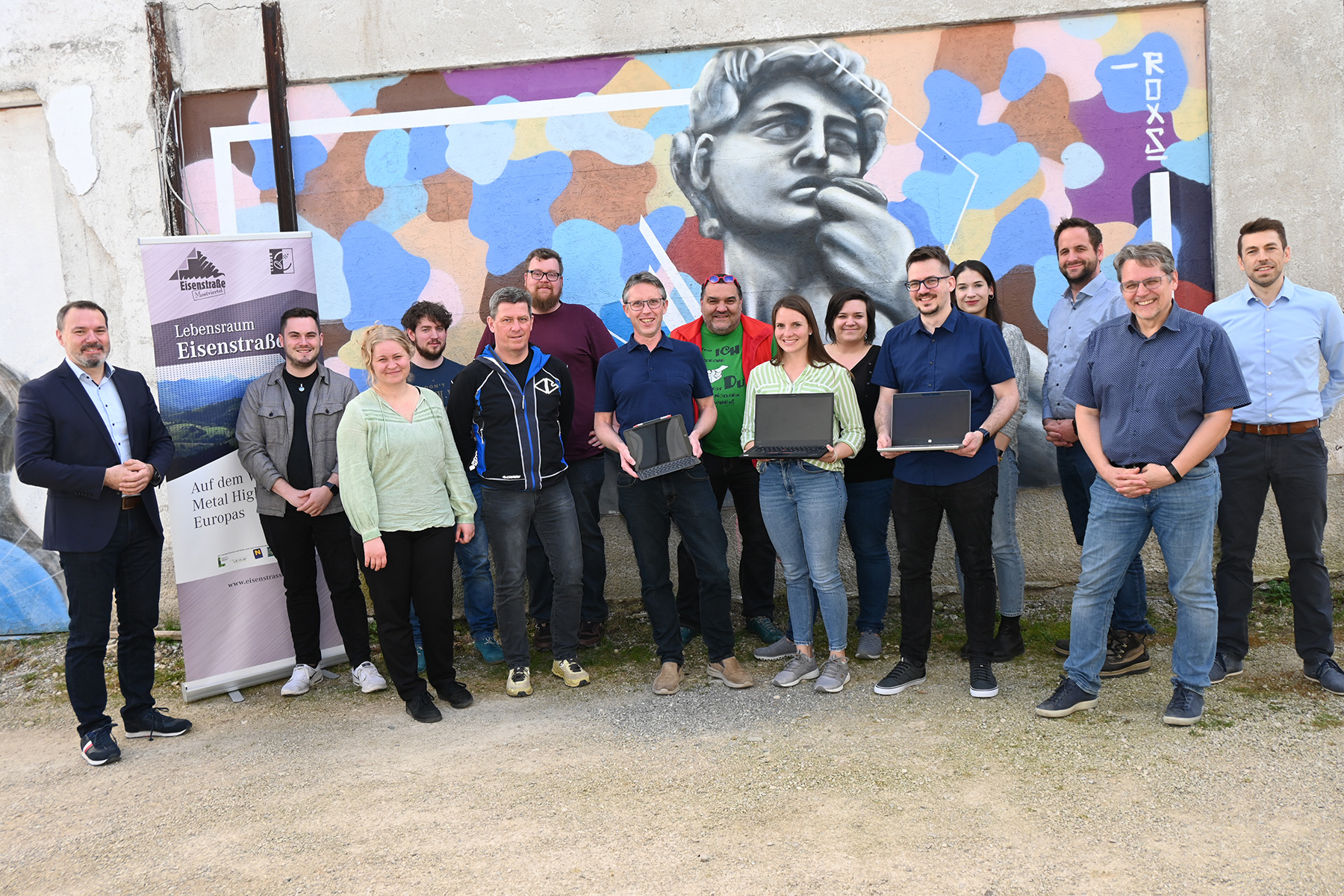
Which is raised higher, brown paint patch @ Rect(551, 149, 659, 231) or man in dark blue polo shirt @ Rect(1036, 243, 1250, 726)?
brown paint patch @ Rect(551, 149, 659, 231)

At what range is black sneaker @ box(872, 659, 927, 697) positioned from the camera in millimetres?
4145

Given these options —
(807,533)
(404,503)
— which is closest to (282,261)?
(404,503)

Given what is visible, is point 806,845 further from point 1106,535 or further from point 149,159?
point 149,159

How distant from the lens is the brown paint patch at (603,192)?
559cm

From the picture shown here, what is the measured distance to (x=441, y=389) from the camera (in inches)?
192

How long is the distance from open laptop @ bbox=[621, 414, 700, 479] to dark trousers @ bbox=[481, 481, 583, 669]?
526mm

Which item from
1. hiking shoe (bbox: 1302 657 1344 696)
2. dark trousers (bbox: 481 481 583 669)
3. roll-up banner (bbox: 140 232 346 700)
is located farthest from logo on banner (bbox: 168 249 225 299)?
hiking shoe (bbox: 1302 657 1344 696)

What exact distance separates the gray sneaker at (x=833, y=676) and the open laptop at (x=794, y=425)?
1024 millimetres

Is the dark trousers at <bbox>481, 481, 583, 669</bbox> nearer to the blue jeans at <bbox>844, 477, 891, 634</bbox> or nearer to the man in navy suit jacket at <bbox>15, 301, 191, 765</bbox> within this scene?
the blue jeans at <bbox>844, 477, 891, 634</bbox>

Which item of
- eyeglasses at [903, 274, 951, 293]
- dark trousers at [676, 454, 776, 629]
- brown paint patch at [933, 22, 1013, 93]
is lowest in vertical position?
dark trousers at [676, 454, 776, 629]

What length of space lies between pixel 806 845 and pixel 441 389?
3.05 meters

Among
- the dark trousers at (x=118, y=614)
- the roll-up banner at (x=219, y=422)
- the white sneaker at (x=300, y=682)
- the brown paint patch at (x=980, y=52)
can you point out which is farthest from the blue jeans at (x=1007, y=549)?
the dark trousers at (x=118, y=614)

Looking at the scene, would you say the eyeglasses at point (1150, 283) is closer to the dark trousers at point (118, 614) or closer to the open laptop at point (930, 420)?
the open laptop at point (930, 420)

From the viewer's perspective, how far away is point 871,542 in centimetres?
466
